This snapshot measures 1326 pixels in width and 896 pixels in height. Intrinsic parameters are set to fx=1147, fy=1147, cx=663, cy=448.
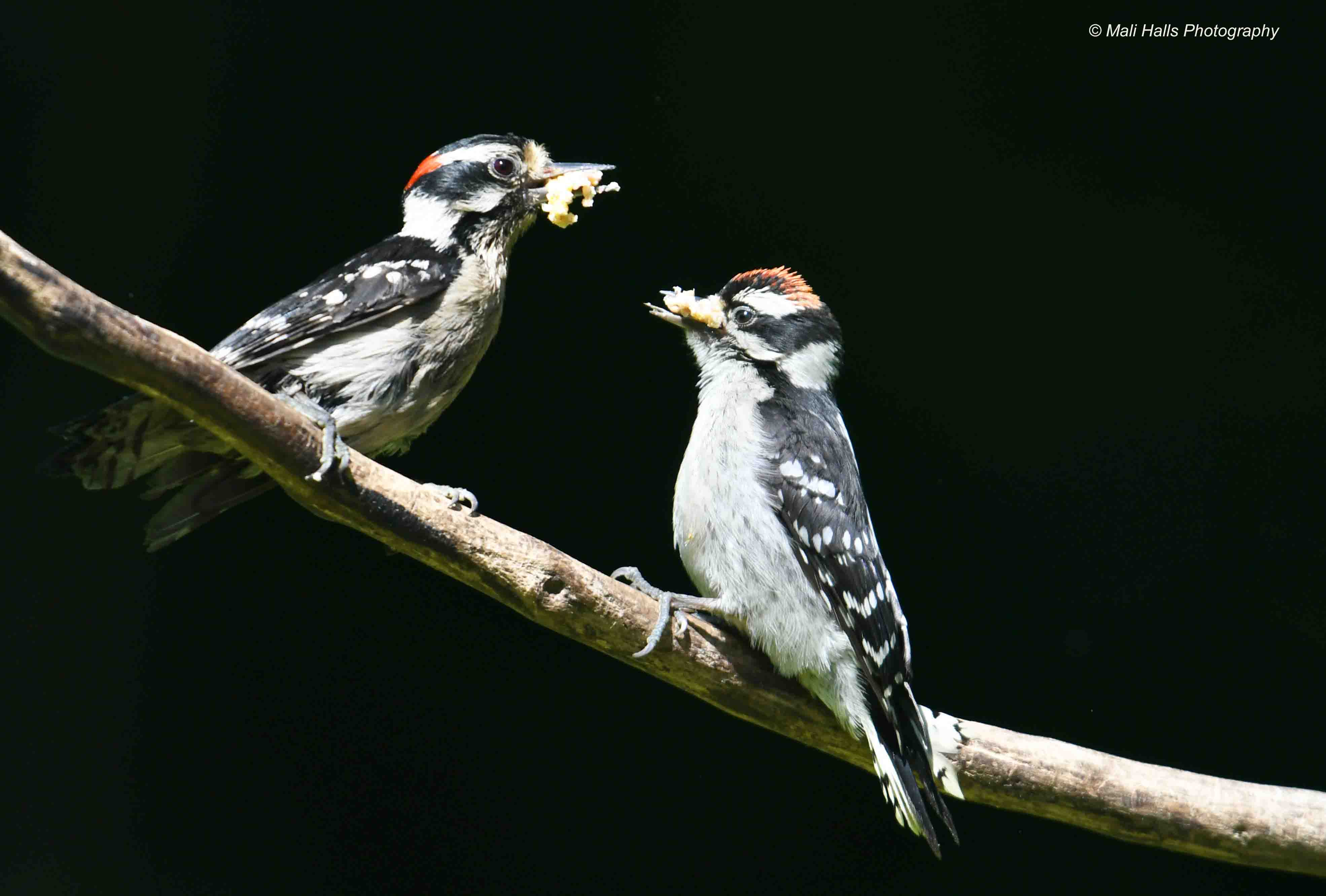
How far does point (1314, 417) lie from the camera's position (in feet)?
12.3

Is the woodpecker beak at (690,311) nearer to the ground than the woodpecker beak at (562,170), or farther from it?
nearer to the ground

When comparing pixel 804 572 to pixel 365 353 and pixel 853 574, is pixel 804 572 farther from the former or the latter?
pixel 365 353

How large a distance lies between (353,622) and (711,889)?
1.45 m

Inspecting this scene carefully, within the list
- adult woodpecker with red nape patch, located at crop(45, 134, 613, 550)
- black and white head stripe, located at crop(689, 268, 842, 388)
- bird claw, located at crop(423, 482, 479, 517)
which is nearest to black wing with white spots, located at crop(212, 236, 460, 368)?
adult woodpecker with red nape patch, located at crop(45, 134, 613, 550)

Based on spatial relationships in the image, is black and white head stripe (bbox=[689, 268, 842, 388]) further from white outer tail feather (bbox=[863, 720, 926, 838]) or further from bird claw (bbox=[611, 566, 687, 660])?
white outer tail feather (bbox=[863, 720, 926, 838])

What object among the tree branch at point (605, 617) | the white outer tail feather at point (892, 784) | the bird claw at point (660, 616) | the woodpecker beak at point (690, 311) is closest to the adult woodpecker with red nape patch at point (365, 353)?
the tree branch at point (605, 617)

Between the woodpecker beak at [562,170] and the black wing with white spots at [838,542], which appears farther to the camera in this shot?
the woodpecker beak at [562,170]

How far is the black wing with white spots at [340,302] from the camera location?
258 centimetres

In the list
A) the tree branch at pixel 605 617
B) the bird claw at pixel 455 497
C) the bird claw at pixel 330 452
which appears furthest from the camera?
the bird claw at pixel 455 497

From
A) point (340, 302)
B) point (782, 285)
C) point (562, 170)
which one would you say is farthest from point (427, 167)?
point (782, 285)

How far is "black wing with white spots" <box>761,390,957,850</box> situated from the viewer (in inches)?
101

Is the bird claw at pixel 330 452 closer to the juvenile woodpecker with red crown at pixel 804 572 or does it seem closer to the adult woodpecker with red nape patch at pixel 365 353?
the adult woodpecker with red nape patch at pixel 365 353

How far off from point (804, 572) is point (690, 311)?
74 cm

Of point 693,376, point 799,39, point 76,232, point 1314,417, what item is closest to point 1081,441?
point 1314,417
